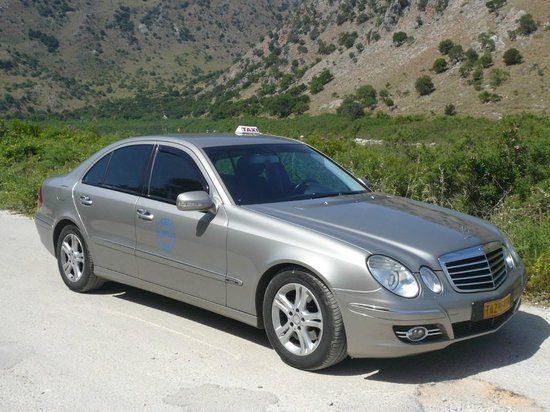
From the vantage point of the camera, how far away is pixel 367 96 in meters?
62.1

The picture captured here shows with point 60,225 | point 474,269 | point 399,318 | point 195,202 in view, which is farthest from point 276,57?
point 399,318

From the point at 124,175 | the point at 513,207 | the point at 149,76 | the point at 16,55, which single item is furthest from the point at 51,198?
the point at 149,76

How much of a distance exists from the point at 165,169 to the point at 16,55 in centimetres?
10541

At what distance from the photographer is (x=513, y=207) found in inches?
369

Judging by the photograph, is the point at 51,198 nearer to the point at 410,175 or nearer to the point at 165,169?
the point at 165,169

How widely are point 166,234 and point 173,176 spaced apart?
53 centimetres

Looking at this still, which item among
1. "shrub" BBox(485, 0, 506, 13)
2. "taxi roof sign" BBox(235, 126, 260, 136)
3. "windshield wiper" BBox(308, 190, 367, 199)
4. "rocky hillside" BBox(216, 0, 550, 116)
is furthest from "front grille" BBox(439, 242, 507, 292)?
"shrub" BBox(485, 0, 506, 13)

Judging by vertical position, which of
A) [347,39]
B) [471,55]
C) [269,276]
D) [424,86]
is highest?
[269,276]

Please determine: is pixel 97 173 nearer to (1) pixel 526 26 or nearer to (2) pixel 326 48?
(1) pixel 526 26

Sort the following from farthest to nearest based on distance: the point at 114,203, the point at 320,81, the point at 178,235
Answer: the point at 320,81, the point at 114,203, the point at 178,235

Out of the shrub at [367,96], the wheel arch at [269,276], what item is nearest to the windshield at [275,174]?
the wheel arch at [269,276]

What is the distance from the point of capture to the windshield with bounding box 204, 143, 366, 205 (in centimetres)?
609

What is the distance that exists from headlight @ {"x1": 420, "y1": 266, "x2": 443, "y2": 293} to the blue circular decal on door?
80.8 inches

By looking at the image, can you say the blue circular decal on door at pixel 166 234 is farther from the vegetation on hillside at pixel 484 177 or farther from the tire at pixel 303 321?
the vegetation on hillside at pixel 484 177
